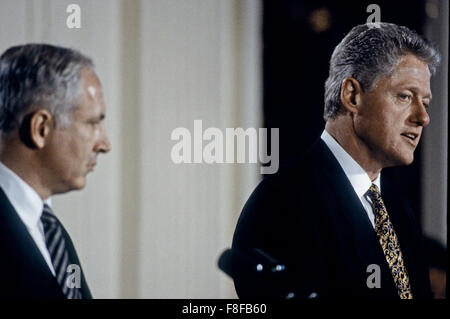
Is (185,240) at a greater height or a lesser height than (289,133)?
lesser

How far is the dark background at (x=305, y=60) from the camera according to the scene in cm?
168

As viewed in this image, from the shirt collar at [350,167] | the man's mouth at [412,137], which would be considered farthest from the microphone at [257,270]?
the man's mouth at [412,137]

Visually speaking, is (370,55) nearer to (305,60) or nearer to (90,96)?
(305,60)

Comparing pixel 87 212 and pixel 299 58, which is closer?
pixel 87 212

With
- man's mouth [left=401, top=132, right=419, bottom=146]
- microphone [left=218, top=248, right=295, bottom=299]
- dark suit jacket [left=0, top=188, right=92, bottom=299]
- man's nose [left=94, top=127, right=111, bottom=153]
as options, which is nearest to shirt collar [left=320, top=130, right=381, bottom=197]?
man's mouth [left=401, top=132, right=419, bottom=146]

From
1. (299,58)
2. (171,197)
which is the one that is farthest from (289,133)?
(171,197)

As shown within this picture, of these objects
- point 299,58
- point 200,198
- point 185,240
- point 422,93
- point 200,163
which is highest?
point 299,58

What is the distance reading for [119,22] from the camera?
5.37ft

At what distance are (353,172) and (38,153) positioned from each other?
84 cm

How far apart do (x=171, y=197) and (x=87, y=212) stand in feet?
0.78

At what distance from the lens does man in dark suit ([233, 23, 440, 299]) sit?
1.57 metres

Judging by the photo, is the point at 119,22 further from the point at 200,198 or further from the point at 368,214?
the point at 368,214

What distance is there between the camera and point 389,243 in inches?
64.2

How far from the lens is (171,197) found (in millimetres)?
1652
